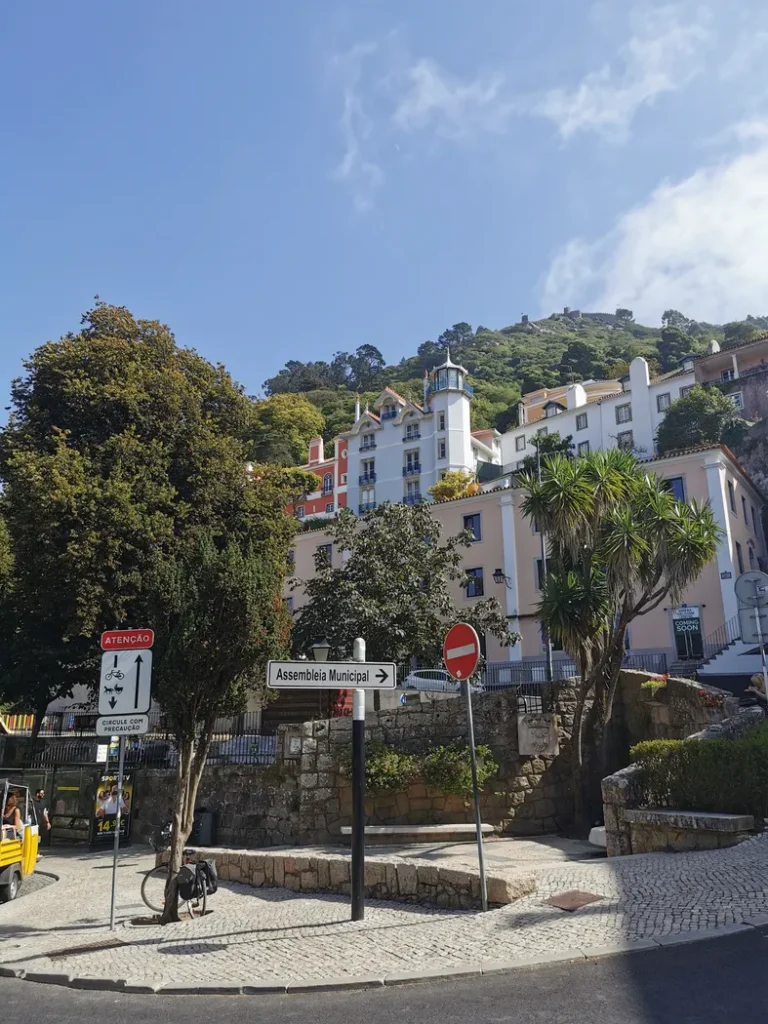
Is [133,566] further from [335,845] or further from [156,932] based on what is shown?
[156,932]

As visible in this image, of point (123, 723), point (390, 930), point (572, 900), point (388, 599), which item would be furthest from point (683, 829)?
point (388, 599)

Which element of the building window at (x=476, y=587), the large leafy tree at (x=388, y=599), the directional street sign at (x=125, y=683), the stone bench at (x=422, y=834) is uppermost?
the building window at (x=476, y=587)

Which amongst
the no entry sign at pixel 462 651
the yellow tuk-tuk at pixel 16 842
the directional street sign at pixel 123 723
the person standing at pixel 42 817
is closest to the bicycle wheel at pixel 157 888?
the directional street sign at pixel 123 723

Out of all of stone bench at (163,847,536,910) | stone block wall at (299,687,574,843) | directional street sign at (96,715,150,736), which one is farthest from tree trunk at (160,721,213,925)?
stone block wall at (299,687,574,843)

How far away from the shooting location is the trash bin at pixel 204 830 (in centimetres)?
1552

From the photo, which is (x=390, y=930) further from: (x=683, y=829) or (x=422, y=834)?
(x=422, y=834)

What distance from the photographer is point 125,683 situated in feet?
29.4

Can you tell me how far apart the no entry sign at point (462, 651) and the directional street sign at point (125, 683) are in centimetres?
356

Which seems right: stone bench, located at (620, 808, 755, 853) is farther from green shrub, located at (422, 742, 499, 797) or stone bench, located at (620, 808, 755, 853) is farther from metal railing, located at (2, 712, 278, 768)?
metal railing, located at (2, 712, 278, 768)

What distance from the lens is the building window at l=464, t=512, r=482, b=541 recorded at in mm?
35969

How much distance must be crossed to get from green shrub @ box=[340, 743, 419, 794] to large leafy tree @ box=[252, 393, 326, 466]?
6427cm

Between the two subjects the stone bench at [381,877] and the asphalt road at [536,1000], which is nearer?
the asphalt road at [536,1000]

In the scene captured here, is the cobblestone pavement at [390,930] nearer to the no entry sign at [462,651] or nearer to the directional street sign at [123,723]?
the directional street sign at [123,723]

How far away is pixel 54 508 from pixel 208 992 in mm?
13048
